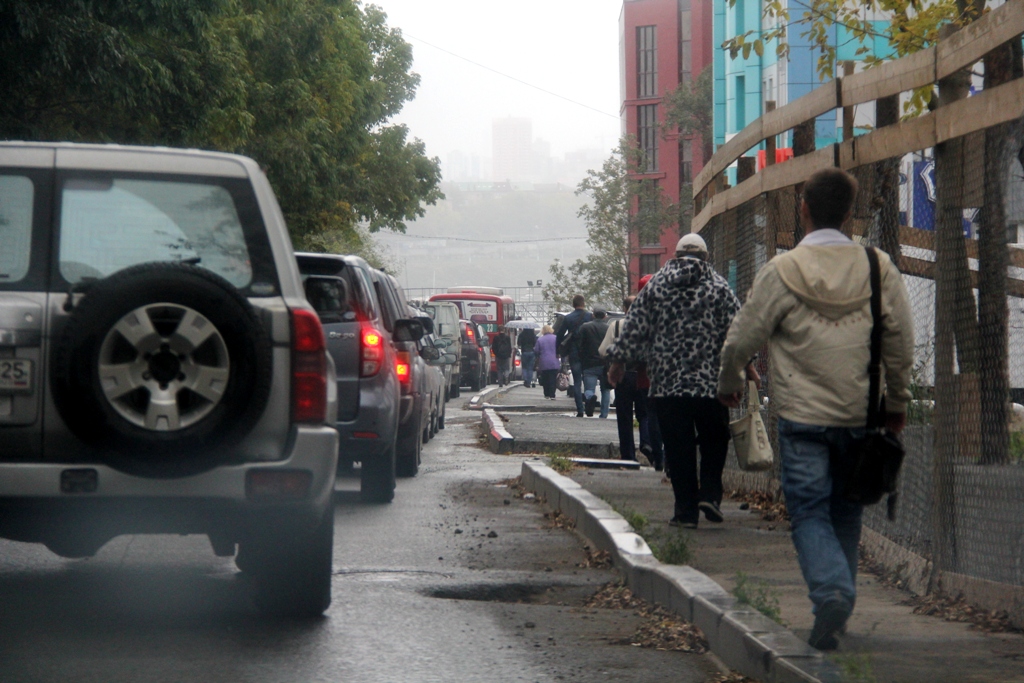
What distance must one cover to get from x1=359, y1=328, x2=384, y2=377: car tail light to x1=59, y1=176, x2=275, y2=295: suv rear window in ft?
15.3

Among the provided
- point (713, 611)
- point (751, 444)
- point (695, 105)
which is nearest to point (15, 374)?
point (713, 611)

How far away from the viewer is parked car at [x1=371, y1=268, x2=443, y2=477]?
41.2 feet

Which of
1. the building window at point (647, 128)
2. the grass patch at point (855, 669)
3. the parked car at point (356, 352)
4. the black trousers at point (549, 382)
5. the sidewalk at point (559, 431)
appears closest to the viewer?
the grass patch at point (855, 669)

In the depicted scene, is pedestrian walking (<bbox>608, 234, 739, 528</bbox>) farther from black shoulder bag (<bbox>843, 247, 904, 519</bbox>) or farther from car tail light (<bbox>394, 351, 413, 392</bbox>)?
car tail light (<bbox>394, 351, 413, 392</bbox>)

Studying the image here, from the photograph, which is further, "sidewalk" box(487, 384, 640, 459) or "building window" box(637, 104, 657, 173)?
"building window" box(637, 104, 657, 173)

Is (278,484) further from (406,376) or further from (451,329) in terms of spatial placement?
(451,329)

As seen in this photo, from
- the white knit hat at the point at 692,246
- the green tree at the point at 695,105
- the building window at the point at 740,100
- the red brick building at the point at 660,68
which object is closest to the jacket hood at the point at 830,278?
the white knit hat at the point at 692,246

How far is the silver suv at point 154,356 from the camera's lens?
17.2 feet

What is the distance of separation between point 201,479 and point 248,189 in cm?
116

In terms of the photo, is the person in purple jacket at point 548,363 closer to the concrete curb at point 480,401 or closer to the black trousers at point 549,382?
the black trousers at point 549,382

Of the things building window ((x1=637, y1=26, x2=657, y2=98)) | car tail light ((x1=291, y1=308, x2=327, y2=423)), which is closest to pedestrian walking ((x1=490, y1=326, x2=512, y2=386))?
car tail light ((x1=291, y1=308, x2=327, y2=423))

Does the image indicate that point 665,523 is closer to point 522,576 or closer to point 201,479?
point 522,576

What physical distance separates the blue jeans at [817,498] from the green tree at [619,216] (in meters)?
58.4

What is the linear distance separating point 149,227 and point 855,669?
2.99 m
